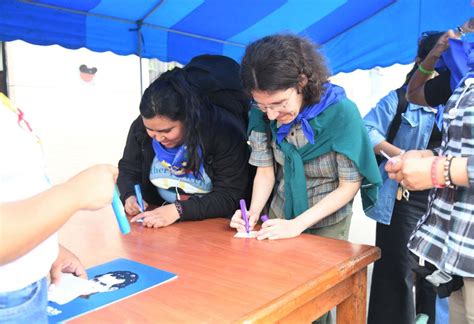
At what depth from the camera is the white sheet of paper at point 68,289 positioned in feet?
2.78

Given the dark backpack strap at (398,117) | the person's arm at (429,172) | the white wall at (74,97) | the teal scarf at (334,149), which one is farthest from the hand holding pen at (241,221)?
the white wall at (74,97)

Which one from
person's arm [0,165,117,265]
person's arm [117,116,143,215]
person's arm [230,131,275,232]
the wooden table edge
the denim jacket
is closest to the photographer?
person's arm [0,165,117,265]

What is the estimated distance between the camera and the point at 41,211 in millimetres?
493

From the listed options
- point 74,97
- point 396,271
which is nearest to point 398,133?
point 396,271

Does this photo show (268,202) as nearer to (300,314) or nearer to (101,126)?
(300,314)

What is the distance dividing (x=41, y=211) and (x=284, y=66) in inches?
32.9

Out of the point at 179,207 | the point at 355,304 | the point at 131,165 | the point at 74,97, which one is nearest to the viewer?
the point at 355,304

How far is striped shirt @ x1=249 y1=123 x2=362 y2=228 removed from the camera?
124cm

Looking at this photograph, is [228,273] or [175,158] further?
[175,158]

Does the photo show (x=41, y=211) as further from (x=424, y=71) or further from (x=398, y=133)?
(x=398, y=133)

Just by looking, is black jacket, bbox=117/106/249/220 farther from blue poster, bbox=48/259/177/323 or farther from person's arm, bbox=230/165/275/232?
blue poster, bbox=48/259/177/323

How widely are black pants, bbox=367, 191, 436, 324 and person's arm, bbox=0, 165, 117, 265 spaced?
5.02 ft

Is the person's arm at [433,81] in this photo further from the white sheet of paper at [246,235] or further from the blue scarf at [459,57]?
the white sheet of paper at [246,235]

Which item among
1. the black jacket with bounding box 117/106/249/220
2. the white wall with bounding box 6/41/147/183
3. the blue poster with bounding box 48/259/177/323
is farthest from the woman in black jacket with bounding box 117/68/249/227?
the white wall with bounding box 6/41/147/183
